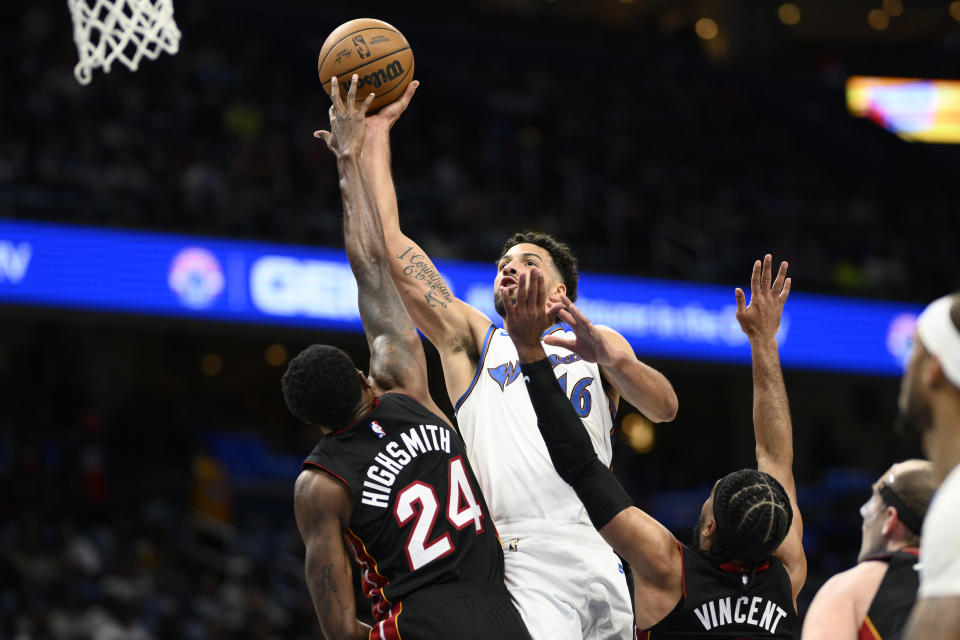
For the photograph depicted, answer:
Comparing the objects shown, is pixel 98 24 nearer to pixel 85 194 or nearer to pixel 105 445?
pixel 85 194

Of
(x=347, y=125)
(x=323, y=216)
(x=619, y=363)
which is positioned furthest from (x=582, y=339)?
(x=323, y=216)

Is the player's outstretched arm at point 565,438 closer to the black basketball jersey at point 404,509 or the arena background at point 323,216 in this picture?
the black basketball jersey at point 404,509

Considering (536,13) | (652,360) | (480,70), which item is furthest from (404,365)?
(536,13)

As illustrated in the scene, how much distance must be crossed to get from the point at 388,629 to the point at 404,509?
38cm

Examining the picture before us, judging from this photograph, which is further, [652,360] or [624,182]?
[624,182]

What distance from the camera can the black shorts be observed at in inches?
155

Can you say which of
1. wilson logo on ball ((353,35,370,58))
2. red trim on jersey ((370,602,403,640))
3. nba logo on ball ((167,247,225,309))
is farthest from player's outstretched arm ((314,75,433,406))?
nba logo on ball ((167,247,225,309))

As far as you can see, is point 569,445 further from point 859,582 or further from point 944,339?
point 944,339

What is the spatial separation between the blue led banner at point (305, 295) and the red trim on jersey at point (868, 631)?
9.87 metres

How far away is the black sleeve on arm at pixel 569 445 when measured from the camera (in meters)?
3.35

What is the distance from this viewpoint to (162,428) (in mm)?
15430

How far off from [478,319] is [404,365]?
0.40 metres

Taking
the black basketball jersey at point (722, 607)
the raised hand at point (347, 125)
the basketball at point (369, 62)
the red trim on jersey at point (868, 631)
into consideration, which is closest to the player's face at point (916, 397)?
the red trim on jersey at point (868, 631)

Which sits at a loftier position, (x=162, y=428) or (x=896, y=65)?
(x=896, y=65)
